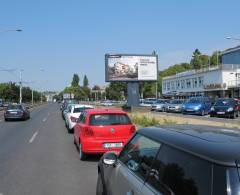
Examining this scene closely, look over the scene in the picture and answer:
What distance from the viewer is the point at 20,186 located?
8.09 m

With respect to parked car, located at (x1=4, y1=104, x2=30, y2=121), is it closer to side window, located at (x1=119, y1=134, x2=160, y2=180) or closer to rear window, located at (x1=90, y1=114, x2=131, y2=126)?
rear window, located at (x1=90, y1=114, x2=131, y2=126)

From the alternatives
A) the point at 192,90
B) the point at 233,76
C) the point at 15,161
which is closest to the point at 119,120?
the point at 15,161

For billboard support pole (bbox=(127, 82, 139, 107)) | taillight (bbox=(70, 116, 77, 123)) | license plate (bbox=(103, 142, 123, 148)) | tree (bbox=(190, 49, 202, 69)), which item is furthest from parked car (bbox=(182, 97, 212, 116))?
tree (bbox=(190, 49, 202, 69))

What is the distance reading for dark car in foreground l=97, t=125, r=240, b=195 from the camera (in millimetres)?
2805

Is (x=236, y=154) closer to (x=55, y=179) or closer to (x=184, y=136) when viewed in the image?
(x=184, y=136)

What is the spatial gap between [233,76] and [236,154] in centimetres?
7473

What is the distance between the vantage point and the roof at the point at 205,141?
2918 millimetres

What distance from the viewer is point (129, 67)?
47.4m

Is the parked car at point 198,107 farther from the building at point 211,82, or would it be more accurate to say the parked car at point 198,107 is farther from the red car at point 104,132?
the building at point 211,82

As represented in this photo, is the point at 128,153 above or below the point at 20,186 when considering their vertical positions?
above

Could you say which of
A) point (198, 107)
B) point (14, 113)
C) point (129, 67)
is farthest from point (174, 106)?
point (14, 113)

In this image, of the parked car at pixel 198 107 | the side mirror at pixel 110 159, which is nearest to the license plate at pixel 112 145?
the side mirror at pixel 110 159

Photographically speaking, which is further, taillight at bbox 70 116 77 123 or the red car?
taillight at bbox 70 116 77 123

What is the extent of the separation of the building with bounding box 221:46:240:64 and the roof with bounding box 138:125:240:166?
3219 inches
